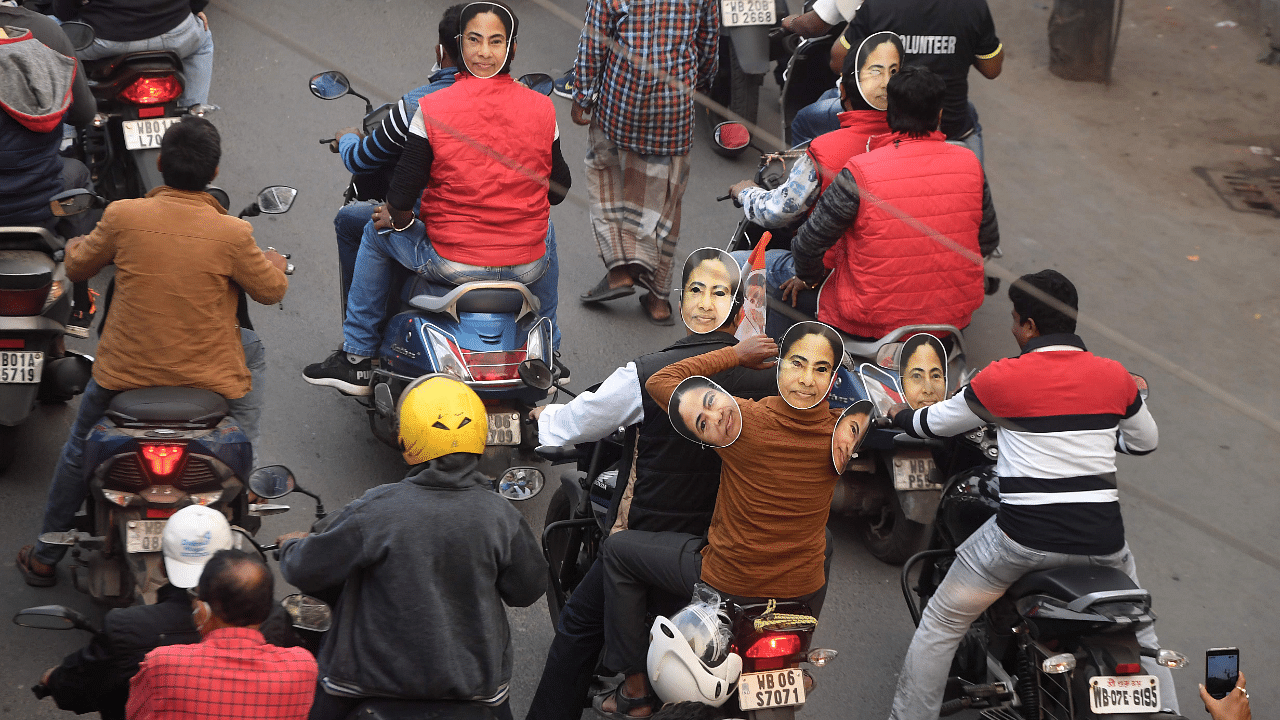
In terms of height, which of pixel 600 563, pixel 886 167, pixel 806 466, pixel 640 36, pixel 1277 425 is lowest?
pixel 1277 425

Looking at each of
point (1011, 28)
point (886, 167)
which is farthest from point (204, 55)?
point (1011, 28)

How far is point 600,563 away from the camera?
14.4 ft

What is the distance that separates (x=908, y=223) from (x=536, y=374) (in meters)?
1.65

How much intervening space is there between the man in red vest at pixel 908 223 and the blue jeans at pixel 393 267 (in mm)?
1192

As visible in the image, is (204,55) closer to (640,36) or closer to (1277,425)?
(640,36)

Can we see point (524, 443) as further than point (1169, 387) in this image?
No

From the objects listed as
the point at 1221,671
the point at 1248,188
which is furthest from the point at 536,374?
the point at 1248,188

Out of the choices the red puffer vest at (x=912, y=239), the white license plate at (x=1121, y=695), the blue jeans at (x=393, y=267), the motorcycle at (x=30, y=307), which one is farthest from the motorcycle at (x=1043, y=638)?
the motorcycle at (x=30, y=307)

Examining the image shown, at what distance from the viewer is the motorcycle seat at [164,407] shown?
4.56 m

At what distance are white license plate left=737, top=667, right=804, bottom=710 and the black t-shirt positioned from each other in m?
4.08

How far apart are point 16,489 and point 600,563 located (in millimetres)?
2858

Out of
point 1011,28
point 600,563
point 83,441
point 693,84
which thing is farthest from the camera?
point 1011,28

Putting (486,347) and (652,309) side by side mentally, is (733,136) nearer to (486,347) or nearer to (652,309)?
(652,309)

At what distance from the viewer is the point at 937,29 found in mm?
7047
